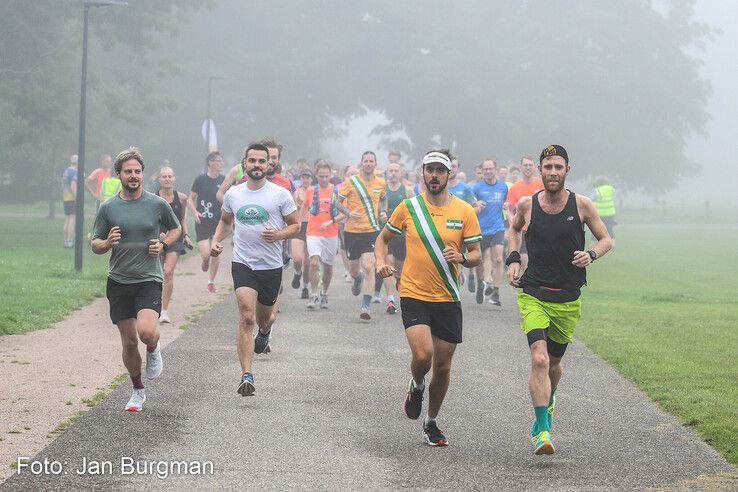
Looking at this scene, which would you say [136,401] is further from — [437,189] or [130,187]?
[437,189]

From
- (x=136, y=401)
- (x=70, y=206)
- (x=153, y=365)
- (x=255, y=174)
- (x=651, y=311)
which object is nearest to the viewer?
(x=136, y=401)

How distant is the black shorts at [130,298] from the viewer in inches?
386

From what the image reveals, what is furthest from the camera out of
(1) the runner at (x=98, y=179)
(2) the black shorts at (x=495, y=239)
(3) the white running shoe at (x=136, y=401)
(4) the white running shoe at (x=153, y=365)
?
(1) the runner at (x=98, y=179)

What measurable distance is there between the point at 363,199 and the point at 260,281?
6.68 metres

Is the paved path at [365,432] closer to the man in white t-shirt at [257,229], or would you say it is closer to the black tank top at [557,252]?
the man in white t-shirt at [257,229]

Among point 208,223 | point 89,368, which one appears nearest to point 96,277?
point 208,223

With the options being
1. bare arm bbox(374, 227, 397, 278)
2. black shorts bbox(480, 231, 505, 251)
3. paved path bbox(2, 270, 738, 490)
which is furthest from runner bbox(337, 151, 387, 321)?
bare arm bbox(374, 227, 397, 278)

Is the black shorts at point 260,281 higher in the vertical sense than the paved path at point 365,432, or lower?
higher

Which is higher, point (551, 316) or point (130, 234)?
point (130, 234)

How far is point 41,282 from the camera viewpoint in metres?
20.8

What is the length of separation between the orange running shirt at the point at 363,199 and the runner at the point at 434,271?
844 centimetres

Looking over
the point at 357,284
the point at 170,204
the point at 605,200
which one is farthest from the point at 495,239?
the point at 605,200

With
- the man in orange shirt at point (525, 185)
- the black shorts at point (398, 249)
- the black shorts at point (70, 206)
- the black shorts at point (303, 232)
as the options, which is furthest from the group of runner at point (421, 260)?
the black shorts at point (70, 206)

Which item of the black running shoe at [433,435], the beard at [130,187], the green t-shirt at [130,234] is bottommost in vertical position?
the black running shoe at [433,435]
